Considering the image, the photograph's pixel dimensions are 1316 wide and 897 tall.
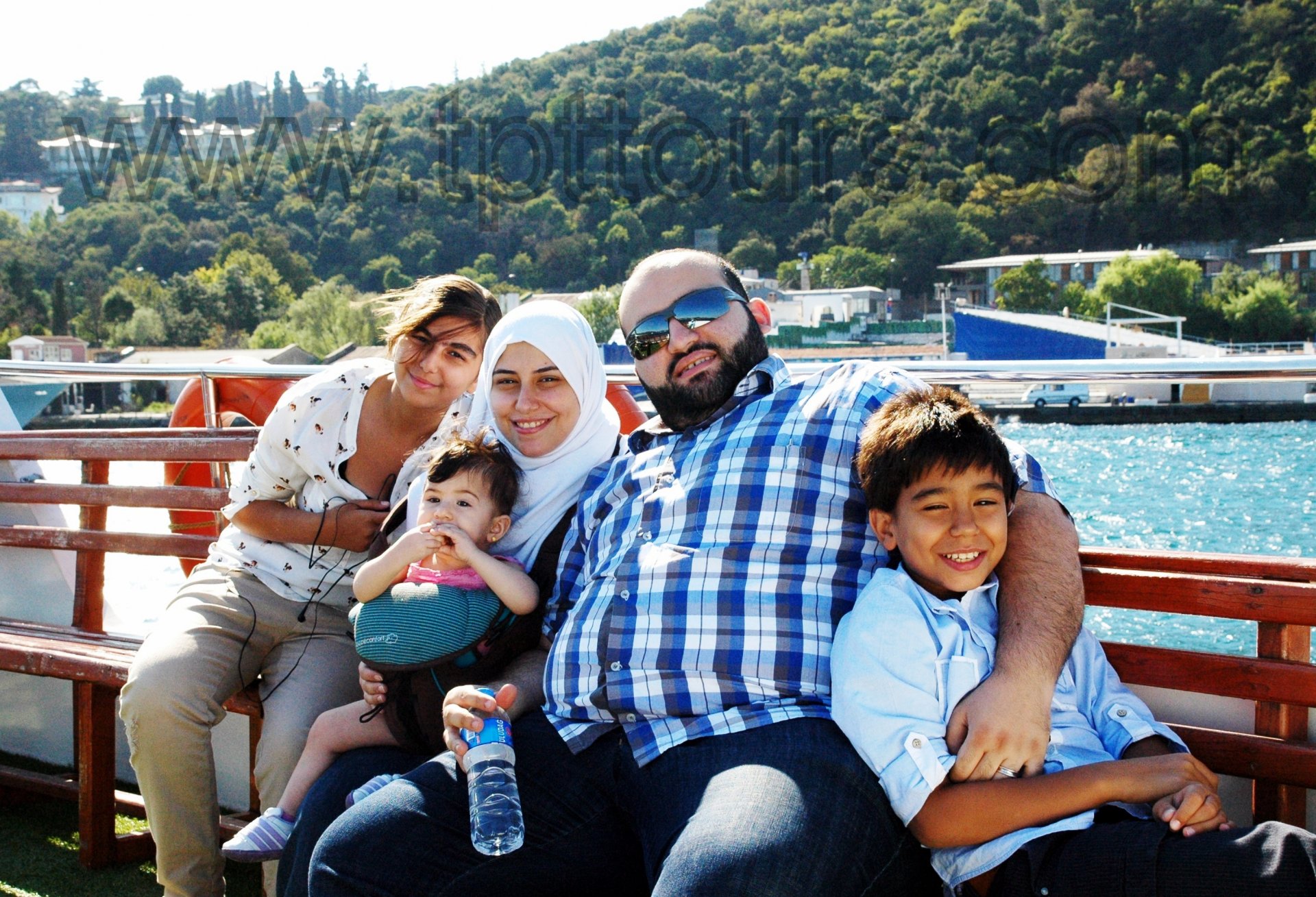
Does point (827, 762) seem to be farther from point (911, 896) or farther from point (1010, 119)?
point (1010, 119)

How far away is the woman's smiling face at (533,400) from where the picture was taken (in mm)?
2311

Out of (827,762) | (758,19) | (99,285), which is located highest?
(758,19)

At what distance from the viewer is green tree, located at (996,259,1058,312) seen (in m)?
74.9

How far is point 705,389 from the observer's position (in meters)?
2.17

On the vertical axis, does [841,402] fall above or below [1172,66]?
below

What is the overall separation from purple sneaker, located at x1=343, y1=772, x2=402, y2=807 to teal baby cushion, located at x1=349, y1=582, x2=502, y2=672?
191 millimetres

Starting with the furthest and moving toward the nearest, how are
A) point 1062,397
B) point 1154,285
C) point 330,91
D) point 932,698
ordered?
point 330,91 → point 1154,285 → point 1062,397 → point 932,698

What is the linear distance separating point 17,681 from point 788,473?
9.17 ft

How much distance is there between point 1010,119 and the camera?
83.5 m

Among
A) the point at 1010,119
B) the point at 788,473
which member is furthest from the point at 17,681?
the point at 1010,119

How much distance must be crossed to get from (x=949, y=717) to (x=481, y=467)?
1.04m

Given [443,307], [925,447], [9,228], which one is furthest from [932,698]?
[9,228]

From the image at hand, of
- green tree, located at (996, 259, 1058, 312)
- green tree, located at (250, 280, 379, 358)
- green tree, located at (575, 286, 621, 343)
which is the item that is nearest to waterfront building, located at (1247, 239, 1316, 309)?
green tree, located at (996, 259, 1058, 312)

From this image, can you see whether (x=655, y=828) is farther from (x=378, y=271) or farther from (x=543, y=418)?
(x=378, y=271)
